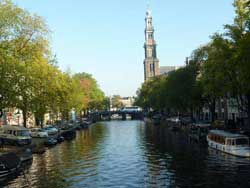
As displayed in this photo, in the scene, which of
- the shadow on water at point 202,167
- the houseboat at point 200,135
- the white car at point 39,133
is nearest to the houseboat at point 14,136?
the white car at point 39,133

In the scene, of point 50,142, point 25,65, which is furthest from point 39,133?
point 25,65

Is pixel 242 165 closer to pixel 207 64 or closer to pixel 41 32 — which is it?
pixel 207 64

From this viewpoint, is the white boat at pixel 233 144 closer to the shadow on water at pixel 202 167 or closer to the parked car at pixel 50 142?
the shadow on water at pixel 202 167

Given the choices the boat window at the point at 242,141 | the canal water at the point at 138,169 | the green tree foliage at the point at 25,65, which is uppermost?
the green tree foliage at the point at 25,65

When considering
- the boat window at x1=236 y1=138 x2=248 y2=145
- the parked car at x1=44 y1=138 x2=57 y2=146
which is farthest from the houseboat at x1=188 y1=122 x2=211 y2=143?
the parked car at x1=44 y1=138 x2=57 y2=146

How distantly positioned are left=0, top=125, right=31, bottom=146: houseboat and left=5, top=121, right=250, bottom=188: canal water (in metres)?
6.20

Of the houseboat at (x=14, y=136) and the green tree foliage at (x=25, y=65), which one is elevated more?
the green tree foliage at (x=25, y=65)

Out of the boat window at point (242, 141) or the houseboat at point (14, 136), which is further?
the houseboat at point (14, 136)

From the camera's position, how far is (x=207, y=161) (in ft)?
175

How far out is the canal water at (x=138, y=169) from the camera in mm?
41531

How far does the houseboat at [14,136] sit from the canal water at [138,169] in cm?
620

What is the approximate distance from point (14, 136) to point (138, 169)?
32622 mm

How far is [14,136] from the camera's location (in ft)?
244

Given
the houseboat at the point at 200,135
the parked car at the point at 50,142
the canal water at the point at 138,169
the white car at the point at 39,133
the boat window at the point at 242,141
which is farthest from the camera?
the white car at the point at 39,133
